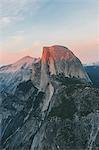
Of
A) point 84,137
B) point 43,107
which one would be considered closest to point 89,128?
point 84,137

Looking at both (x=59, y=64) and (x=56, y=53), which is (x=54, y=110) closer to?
(x=59, y=64)

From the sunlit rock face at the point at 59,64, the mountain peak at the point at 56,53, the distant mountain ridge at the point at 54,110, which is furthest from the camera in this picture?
the mountain peak at the point at 56,53

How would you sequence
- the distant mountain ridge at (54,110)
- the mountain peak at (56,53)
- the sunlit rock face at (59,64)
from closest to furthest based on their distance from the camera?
the distant mountain ridge at (54,110), the sunlit rock face at (59,64), the mountain peak at (56,53)

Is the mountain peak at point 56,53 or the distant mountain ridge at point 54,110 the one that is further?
the mountain peak at point 56,53

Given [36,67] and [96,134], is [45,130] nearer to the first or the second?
[96,134]

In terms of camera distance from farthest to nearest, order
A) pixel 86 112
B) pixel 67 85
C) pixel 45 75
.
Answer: pixel 45 75, pixel 67 85, pixel 86 112

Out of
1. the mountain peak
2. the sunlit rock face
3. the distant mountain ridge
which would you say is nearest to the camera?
the distant mountain ridge

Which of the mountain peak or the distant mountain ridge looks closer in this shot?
the distant mountain ridge

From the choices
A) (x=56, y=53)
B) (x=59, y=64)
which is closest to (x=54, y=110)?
(x=59, y=64)
